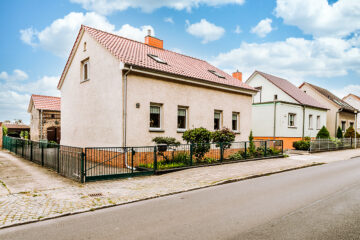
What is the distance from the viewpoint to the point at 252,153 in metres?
15.0

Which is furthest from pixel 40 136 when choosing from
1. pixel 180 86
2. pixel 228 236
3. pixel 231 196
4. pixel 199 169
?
pixel 228 236

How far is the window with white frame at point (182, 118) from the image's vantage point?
46.3 feet

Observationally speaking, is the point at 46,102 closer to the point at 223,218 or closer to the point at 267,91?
the point at 267,91

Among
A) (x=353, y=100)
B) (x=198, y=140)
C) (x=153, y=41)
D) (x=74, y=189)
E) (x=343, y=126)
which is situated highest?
(x=153, y=41)

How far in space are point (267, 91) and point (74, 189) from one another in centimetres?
2247

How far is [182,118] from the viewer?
1429cm

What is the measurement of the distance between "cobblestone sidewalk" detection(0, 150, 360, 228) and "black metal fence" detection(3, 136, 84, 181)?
0.30m

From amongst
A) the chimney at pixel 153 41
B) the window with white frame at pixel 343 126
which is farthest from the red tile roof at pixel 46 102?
the window with white frame at pixel 343 126

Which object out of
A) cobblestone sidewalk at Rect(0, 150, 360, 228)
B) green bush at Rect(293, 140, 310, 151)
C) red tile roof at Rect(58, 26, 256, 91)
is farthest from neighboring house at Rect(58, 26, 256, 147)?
green bush at Rect(293, 140, 310, 151)

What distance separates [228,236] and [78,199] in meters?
4.05

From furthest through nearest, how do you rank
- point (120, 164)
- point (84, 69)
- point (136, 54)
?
point (84, 69) < point (136, 54) < point (120, 164)

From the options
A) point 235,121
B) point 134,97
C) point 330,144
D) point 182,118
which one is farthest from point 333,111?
point 134,97

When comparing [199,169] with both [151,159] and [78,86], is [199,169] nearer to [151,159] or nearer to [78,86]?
[151,159]

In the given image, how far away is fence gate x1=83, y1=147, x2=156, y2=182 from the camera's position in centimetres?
878
